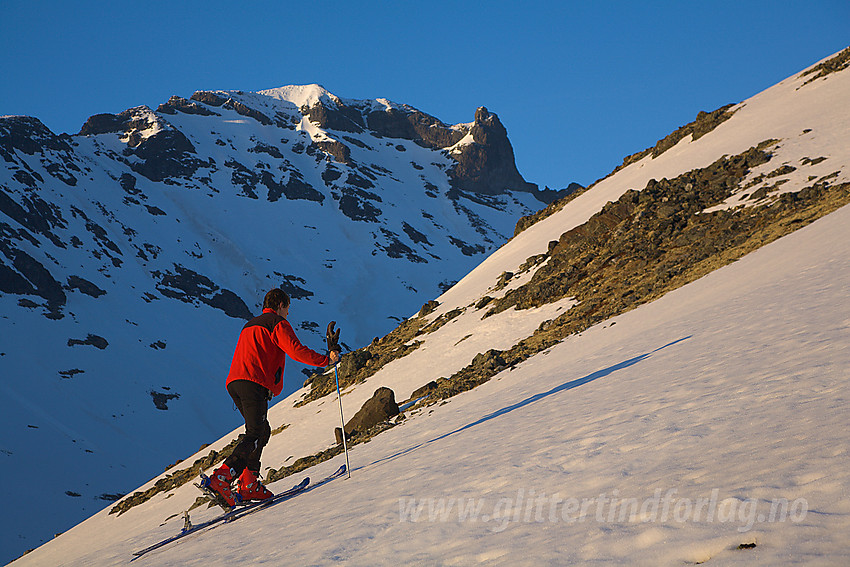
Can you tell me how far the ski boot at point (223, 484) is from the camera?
7.27 metres

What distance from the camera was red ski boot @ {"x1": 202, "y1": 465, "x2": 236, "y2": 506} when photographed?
23.9 feet

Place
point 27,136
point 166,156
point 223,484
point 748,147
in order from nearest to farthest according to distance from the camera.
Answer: point 223,484 < point 748,147 < point 27,136 < point 166,156

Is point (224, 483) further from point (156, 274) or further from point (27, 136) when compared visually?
point (27, 136)

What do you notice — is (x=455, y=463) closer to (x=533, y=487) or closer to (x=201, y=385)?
(x=533, y=487)

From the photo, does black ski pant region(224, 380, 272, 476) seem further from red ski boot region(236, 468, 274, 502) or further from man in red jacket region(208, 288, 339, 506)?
red ski boot region(236, 468, 274, 502)

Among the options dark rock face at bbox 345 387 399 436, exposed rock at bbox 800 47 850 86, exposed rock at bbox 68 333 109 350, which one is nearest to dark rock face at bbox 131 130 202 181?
exposed rock at bbox 68 333 109 350

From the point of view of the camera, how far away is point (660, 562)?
3.05 m

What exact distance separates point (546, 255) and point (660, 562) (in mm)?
22707

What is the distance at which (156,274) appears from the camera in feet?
391

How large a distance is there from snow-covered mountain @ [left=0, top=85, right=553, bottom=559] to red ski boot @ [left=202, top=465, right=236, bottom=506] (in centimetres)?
5660

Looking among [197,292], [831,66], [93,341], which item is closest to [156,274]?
[197,292]

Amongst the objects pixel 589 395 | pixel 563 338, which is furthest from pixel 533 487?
pixel 563 338

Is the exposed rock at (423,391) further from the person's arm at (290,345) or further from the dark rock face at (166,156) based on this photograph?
the dark rock face at (166,156)

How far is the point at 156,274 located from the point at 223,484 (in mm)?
122301
